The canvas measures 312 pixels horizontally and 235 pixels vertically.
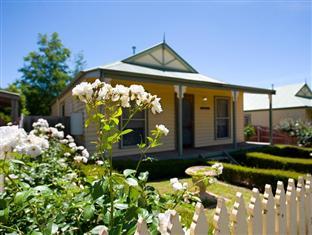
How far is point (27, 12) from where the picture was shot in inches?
414

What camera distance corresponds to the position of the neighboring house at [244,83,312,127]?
67.8 ft

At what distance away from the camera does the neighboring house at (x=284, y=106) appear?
2067 centimetres

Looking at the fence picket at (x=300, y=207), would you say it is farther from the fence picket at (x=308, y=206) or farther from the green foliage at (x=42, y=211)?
the green foliage at (x=42, y=211)

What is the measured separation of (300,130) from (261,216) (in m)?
17.2

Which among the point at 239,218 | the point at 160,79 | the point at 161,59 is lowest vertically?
the point at 239,218

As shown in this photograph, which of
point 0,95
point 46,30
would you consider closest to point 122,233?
point 0,95

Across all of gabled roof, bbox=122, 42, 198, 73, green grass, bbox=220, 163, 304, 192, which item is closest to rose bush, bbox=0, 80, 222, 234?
green grass, bbox=220, 163, 304, 192

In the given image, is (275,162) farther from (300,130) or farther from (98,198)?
(300,130)

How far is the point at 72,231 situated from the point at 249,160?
954 cm

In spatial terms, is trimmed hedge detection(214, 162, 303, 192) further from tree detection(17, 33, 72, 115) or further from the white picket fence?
tree detection(17, 33, 72, 115)

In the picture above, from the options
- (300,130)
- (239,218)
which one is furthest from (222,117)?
(239,218)

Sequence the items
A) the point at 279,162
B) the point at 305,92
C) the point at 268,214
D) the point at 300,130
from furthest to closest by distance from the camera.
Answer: the point at 305,92 → the point at 300,130 → the point at 279,162 → the point at 268,214

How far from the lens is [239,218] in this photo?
1.66 metres

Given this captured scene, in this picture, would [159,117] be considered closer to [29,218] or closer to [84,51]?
[29,218]
